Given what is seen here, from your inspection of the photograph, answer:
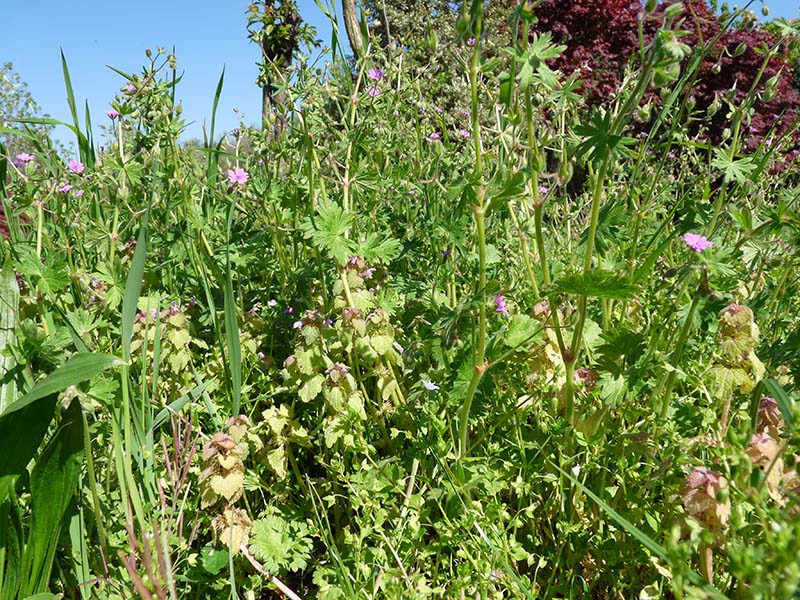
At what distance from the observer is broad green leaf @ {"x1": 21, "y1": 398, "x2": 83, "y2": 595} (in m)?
1.12

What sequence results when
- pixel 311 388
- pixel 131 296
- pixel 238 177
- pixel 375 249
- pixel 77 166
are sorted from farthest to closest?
pixel 77 166
pixel 238 177
pixel 375 249
pixel 311 388
pixel 131 296

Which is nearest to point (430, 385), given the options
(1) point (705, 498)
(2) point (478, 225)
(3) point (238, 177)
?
(2) point (478, 225)

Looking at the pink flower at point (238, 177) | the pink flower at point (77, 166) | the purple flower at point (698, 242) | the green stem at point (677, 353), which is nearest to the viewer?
the green stem at point (677, 353)

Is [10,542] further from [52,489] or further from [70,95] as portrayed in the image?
[70,95]

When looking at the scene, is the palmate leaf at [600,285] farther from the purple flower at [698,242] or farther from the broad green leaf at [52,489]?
the broad green leaf at [52,489]

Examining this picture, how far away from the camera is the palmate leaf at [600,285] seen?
1.07 meters

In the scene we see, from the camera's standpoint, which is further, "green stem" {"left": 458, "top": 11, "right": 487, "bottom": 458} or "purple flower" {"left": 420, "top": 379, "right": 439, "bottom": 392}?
"purple flower" {"left": 420, "top": 379, "right": 439, "bottom": 392}

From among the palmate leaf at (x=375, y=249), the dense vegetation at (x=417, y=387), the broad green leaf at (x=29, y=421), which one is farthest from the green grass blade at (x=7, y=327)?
the palmate leaf at (x=375, y=249)

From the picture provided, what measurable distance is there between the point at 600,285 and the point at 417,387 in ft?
1.98

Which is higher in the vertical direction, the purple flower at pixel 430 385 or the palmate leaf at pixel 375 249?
the palmate leaf at pixel 375 249

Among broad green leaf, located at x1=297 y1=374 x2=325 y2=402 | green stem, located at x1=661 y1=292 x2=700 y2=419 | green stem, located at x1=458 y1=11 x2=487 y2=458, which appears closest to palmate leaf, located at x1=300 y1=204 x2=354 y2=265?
broad green leaf, located at x1=297 y1=374 x2=325 y2=402

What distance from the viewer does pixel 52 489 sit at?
1.12 metres

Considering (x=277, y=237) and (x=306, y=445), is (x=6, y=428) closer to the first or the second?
(x=306, y=445)

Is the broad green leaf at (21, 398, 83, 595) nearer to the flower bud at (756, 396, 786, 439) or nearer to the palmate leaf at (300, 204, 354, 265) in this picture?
the palmate leaf at (300, 204, 354, 265)
